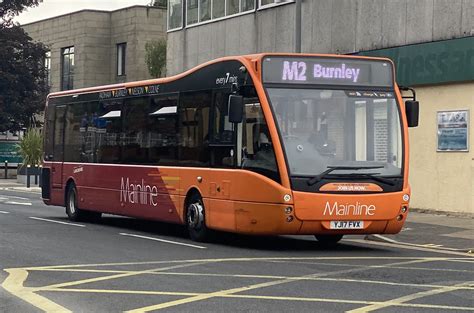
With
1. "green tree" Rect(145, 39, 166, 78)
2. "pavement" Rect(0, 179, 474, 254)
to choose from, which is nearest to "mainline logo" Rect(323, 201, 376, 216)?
"pavement" Rect(0, 179, 474, 254)

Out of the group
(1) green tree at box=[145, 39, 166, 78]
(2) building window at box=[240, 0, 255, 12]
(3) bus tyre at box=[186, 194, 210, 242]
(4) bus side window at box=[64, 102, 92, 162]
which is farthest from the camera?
(1) green tree at box=[145, 39, 166, 78]

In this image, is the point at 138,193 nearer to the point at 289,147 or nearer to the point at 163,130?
the point at 163,130

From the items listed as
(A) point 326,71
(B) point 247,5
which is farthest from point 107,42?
(A) point 326,71

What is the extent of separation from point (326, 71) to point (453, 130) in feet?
29.3

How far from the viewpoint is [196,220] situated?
53.2 ft

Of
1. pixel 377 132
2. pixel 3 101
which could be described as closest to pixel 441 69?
pixel 377 132

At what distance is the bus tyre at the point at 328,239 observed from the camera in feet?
54.0

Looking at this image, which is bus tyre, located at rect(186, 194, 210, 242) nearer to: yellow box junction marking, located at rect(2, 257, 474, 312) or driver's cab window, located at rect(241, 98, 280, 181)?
driver's cab window, located at rect(241, 98, 280, 181)

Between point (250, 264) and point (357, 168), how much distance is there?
108 inches

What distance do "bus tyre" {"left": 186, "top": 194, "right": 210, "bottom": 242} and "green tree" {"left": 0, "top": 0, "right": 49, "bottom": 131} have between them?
40433mm

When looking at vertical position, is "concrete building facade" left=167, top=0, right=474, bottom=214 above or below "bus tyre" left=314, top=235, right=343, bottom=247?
above

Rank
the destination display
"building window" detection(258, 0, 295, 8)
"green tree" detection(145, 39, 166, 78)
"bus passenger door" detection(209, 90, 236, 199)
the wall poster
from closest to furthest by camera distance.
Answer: the destination display → "bus passenger door" detection(209, 90, 236, 199) → the wall poster → "building window" detection(258, 0, 295, 8) → "green tree" detection(145, 39, 166, 78)

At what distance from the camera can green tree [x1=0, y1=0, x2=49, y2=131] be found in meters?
55.3

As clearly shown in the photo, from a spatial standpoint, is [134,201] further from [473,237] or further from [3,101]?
[3,101]
